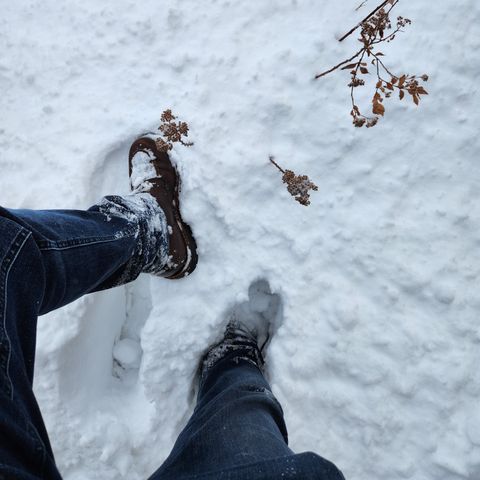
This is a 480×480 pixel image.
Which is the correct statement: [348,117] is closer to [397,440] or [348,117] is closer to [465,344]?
[465,344]

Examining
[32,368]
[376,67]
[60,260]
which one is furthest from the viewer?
[376,67]

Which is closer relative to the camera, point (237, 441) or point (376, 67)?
point (237, 441)

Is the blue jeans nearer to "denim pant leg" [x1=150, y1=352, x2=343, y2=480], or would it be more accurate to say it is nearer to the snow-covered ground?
"denim pant leg" [x1=150, y1=352, x2=343, y2=480]

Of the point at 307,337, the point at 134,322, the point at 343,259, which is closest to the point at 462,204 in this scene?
the point at 343,259

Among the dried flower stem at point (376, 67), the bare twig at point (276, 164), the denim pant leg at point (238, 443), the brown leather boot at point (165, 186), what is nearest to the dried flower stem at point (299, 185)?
the bare twig at point (276, 164)

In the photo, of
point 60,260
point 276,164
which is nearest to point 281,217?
A: point 276,164

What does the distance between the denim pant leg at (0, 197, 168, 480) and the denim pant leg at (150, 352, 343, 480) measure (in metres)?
0.37

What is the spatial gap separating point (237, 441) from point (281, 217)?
0.97 metres

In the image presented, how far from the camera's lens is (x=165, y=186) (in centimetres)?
192

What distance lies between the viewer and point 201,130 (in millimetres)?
1907

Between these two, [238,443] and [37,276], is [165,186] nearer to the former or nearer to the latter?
[37,276]

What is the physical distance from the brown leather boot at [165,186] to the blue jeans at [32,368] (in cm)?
12

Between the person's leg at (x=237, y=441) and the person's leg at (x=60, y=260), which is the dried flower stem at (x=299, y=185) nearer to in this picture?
the person's leg at (x=60, y=260)

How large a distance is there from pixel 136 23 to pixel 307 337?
5.44 feet
